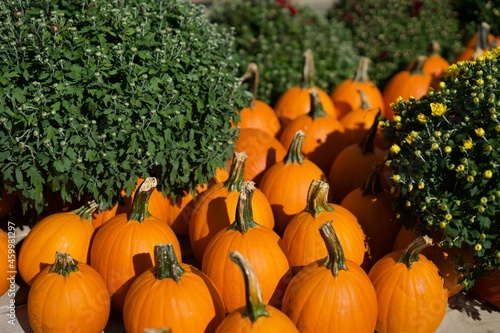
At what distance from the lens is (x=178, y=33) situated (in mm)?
2859

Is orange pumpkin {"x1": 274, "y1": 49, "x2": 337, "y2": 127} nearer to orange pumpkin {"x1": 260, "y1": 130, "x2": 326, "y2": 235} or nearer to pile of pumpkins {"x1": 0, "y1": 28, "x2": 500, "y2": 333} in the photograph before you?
pile of pumpkins {"x1": 0, "y1": 28, "x2": 500, "y2": 333}

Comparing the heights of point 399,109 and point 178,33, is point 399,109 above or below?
below

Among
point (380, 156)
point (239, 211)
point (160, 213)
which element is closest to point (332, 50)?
point (380, 156)

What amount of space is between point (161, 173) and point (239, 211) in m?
0.58

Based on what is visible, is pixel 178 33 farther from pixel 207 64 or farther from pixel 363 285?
pixel 363 285

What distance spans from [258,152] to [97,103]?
1.11 m

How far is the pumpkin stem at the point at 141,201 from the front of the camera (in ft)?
8.23

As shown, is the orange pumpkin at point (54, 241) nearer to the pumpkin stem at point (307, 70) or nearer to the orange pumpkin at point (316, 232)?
the orange pumpkin at point (316, 232)

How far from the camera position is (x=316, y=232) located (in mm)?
2564

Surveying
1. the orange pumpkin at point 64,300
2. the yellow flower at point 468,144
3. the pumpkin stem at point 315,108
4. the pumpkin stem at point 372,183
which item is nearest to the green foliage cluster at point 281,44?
the pumpkin stem at point 315,108

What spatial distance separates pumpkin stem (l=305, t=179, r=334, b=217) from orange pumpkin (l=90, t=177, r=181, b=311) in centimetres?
63

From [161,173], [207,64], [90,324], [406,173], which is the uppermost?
[207,64]

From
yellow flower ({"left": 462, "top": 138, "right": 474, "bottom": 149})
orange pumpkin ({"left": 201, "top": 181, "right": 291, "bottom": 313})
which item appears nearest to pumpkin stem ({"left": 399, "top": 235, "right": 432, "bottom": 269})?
yellow flower ({"left": 462, "top": 138, "right": 474, "bottom": 149})

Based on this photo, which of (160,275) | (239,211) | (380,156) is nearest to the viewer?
(160,275)
